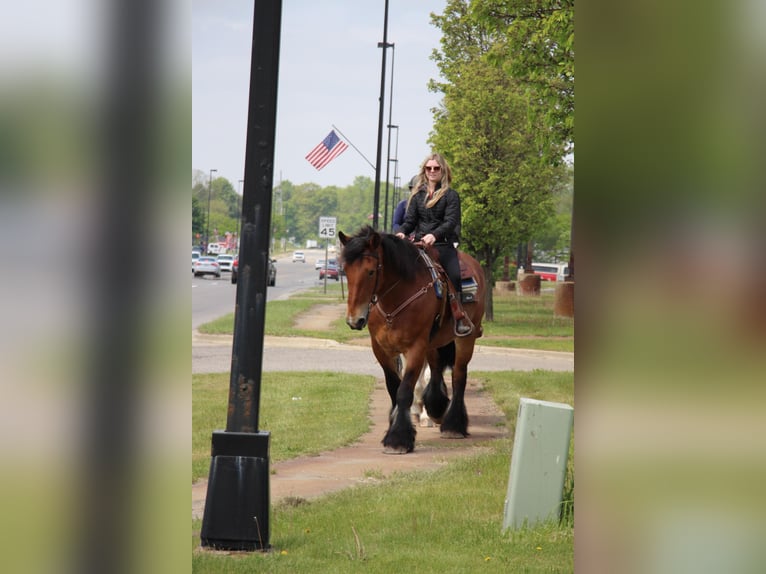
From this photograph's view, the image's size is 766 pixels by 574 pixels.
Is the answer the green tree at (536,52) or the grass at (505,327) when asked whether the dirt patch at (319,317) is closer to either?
the grass at (505,327)

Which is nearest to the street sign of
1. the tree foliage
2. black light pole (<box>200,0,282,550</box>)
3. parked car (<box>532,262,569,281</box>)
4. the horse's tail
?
the tree foliage

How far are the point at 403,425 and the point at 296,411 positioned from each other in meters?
3.36

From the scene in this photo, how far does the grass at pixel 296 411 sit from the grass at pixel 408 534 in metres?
1.82

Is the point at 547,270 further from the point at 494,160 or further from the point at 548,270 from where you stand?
the point at 494,160

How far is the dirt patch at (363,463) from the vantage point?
27.5 ft

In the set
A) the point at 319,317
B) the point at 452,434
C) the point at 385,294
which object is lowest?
the point at 319,317

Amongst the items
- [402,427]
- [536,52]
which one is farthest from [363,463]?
[536,52]

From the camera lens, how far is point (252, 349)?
241 inches

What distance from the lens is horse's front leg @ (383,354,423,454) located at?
1026cm

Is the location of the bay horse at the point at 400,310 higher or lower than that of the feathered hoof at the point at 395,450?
higher

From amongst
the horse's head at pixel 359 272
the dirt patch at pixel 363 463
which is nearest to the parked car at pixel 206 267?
the dirt patch at pixel 363 463

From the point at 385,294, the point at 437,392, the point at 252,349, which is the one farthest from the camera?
the point at 437,392
